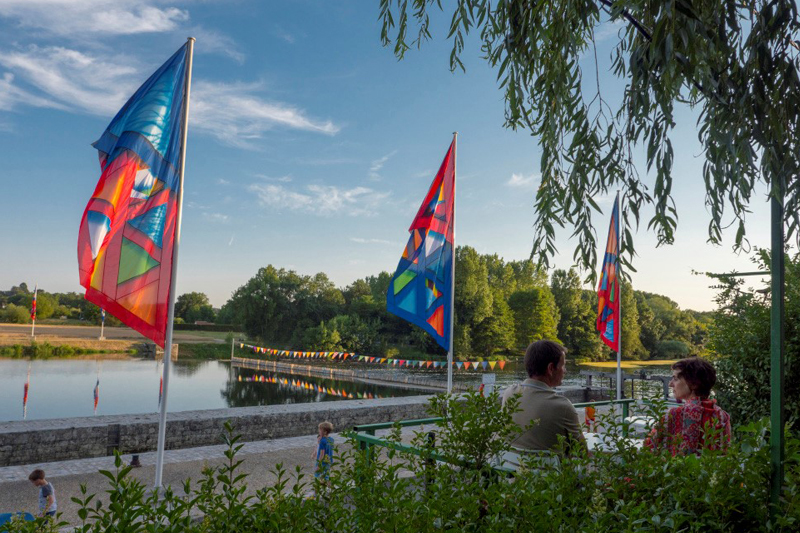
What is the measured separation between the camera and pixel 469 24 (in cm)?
443

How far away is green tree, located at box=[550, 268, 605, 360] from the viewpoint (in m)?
68.8

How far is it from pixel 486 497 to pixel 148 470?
7198 mm

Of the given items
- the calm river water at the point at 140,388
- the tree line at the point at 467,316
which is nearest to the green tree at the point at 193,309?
the tree line at the point at 467,316

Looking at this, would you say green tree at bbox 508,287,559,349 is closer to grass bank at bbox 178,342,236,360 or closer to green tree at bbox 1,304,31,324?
grass bank at bbox 178,342,236,360

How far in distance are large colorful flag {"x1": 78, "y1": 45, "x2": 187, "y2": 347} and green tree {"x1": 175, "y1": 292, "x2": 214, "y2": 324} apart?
108292mm

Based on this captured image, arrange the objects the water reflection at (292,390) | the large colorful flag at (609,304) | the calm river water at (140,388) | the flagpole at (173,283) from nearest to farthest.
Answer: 1. the flagpole at (173,283)
2. the large colorful flag at (609,304)
3. the calm river water at (140,388)
4. the water reflection at (292,390)

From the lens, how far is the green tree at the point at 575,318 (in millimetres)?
68750

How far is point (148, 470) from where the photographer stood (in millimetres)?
7824

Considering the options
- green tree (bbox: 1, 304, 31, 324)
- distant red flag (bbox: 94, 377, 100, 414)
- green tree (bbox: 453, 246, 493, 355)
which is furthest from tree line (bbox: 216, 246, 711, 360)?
distant red flag (bbox: 94, 377, 100, 414)

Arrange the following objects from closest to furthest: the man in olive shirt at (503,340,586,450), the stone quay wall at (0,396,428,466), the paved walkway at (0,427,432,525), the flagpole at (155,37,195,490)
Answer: the man in olive shirt at (503,340,586,450)
the flagpole at (155,37,195,490)
the paved walkway at (0,427,432,525)
the stone quay wall at (0,396,428,466)

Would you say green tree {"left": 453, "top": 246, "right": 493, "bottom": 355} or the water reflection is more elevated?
green tree {"left": 453, "top": 246, "right": 493, "bottom": 355}

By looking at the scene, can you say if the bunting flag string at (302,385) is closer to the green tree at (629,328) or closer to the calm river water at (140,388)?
the calm river water at (140,388)

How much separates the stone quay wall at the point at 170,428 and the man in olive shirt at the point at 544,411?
18.4ft

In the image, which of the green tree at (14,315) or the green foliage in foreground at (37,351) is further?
the green tree at (14,315)
